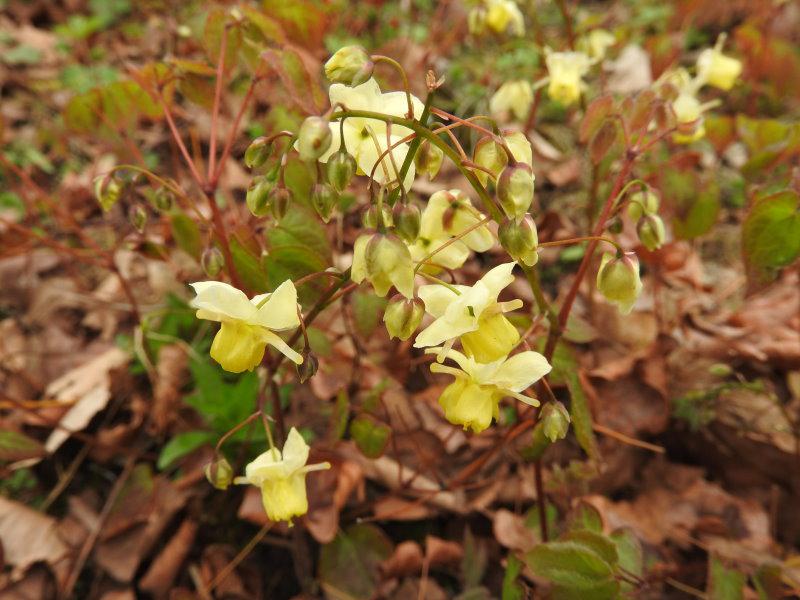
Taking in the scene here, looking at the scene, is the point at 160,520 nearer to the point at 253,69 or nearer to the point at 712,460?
the point at 253,69

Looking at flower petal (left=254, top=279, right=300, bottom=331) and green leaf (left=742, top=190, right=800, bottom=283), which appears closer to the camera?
flower petal (left=254, top=279, right=300, bottom=331)

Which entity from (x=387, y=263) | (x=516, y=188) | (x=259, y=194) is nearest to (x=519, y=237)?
(x=516, y=188)

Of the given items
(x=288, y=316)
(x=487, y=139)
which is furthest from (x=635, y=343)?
(x=288, y=316)

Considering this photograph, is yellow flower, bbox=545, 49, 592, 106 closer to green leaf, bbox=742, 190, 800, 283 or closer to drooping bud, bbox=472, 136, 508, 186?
green leaf, bbox=742, 190, 800, 283

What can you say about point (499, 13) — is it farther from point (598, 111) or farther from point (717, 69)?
point (598, 111)

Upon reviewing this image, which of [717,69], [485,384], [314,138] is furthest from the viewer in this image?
[717,69]

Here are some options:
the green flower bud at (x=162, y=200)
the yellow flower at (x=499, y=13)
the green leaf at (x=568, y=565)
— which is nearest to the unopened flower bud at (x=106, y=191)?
the green flower bud at (x=162, y=200)

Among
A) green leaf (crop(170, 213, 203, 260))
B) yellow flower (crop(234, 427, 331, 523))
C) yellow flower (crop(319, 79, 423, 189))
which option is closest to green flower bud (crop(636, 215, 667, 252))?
yellow flower (crop(319, 79, 423, 189))
